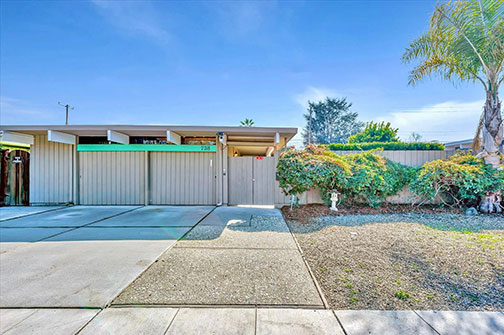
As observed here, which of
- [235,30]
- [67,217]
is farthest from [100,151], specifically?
[235,30]

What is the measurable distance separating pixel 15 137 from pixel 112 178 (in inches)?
131

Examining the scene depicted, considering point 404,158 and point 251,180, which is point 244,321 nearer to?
point 251,180

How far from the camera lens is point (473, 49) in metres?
5.79

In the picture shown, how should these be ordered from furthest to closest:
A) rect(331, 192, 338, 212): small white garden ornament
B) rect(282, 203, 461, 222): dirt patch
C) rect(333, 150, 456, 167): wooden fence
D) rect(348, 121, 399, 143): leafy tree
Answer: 1. rect(348, 121, 399, 143): leafy tree
2. rect(333, 150, 456, 167): wooden fence
3. rect(331, 192, 338, 212): small white garden ornament
4. rect(282, 203, 461, 222): dirt patch

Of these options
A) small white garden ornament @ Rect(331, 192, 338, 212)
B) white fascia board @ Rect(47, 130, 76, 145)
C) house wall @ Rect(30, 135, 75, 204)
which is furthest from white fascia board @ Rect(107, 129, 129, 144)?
small white garden ornament @ Rect(331, 192, 338, 212)

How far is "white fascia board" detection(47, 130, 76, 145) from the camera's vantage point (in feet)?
23.4

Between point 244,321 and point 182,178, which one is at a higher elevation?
point 182,178

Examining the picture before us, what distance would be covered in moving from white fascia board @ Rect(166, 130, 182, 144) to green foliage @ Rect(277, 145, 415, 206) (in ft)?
12.6

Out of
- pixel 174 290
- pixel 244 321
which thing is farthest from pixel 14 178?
pixel 244 321

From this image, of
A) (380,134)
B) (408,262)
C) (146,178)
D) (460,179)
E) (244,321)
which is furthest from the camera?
(380,134)

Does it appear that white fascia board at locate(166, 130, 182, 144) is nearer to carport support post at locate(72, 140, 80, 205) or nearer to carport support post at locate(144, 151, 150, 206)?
carport support post at locate(144, 151, 150, 206)

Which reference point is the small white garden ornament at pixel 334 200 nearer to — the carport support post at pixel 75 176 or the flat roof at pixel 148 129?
the flat roof at pixel 148 129

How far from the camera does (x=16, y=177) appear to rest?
26.2 ft

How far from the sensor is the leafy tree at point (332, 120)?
31.2 metres
